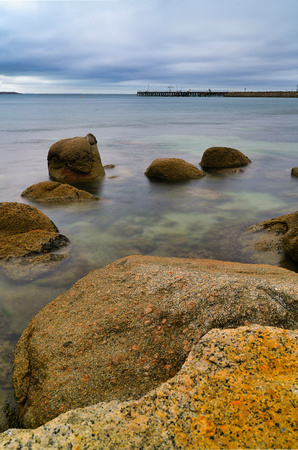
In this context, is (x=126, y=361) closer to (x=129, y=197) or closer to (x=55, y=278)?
(x=55, y=278)

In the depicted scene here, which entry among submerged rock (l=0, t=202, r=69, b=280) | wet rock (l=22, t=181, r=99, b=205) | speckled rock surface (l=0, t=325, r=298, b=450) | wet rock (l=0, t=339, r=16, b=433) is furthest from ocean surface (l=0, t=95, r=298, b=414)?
speckled rock surface (l=0, t=325, r=298, b=450)

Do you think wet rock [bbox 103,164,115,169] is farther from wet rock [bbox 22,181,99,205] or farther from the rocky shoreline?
the rocky shoreline

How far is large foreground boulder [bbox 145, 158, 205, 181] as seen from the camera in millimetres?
11617

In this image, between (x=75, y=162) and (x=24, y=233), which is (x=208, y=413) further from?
(x=75, y=162)

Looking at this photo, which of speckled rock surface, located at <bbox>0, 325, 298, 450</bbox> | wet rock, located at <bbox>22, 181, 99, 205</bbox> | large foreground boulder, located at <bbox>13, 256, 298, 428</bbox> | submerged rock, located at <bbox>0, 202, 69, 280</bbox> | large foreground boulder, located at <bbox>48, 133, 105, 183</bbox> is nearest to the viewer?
speckled rock surface, located at <bbox>0, 325, 298, 450</bbox>

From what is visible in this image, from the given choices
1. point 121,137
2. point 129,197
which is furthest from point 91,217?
point 121,137

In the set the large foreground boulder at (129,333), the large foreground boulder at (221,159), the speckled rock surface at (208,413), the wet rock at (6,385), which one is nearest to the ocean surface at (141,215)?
the wet rock at (6,385)

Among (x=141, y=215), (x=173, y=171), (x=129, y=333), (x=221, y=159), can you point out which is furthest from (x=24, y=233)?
(x=221, y=159)

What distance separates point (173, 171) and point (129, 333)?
364 inches

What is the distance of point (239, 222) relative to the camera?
7.60 metres

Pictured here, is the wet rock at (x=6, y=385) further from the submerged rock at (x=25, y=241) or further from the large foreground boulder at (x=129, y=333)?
the submerged rock at (x=25, y=241)

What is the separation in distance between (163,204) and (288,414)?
25.1 ft

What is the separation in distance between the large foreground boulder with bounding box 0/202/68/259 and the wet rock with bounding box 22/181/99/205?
103 inches

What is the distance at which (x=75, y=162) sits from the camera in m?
11.6
